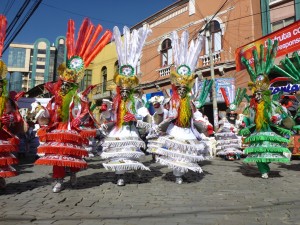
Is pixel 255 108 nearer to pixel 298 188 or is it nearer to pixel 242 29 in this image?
pixel 298 188

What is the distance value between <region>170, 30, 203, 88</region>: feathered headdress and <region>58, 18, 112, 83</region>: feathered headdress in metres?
1.56

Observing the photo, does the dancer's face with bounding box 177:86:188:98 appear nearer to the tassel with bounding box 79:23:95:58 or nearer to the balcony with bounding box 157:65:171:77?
the tassel with bounding box 79:23:95:58

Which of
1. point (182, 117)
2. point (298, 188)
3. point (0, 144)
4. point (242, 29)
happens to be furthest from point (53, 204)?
point (242, 29)

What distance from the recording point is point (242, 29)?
14430 mm

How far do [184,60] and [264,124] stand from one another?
2.22 m

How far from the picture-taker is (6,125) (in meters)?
4.57

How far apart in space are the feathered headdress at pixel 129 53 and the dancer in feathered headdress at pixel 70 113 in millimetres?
454

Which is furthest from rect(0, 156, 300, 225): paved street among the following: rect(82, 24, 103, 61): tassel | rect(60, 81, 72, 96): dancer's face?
rect(82, 24, 103, 61): tassel

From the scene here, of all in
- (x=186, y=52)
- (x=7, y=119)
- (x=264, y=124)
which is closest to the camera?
(x=7, y=119)

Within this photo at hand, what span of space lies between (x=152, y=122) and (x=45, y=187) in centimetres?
255

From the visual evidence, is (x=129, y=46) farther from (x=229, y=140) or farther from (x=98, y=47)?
(x=229, y=140)

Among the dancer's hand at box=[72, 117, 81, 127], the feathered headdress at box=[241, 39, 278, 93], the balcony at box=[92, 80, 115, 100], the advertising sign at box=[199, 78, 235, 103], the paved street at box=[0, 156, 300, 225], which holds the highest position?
the balcony at box=[92, 80, 115, 100]

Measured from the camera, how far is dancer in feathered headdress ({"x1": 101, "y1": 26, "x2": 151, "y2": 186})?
529 cm

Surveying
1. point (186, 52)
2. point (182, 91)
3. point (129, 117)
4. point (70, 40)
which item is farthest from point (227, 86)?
point (70, 40)
